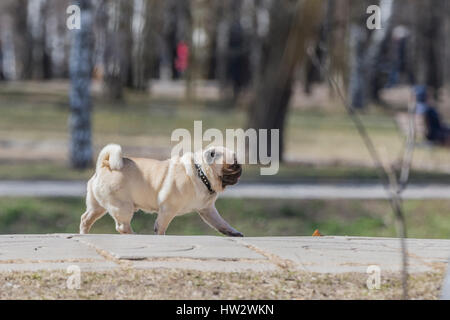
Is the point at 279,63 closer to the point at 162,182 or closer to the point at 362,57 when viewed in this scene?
the point at 162,182

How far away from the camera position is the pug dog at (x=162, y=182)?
5070 millimetres

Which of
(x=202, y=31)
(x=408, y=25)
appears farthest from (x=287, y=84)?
(x=408, y=25)

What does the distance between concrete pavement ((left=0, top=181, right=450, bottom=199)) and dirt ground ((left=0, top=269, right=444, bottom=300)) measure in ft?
24.7

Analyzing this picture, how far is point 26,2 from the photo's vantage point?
39156mm

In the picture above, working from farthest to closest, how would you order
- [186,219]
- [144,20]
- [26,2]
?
[26,2] → [186,219] → [144,20]

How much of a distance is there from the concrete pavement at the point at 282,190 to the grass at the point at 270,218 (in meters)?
0.44

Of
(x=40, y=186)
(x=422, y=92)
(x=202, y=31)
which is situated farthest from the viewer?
(x=202, y=31)

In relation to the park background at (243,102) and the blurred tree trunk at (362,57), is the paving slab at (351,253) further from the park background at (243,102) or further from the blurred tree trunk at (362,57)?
the blurred tree trunk at (362,57)

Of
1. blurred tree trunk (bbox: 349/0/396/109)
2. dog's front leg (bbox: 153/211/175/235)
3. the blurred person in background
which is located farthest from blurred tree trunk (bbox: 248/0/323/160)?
blurred tree trunk (bbox: 349/0/396/109)

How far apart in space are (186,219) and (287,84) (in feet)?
16.0

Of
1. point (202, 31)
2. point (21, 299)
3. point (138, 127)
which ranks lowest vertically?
point (138, 127)

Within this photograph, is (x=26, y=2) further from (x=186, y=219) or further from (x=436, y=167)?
(x=186, y=219)

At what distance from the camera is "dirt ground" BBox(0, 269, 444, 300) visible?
13.3 feet

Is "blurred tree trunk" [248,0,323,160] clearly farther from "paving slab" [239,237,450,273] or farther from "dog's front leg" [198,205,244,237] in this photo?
"dog's front leg" [198,205,244,237]
